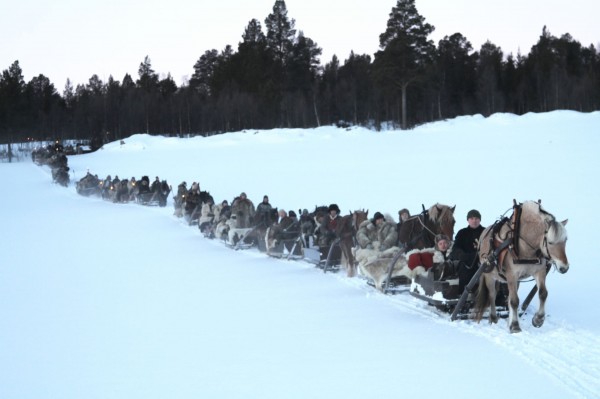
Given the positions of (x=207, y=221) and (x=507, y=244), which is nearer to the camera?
(x=507, y=244)

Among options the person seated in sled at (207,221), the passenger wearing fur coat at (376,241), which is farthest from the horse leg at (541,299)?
the person seated in sled at (207,221)

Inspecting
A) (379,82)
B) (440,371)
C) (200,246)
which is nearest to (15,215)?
(200,246)

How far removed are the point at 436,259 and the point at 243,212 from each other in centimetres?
977

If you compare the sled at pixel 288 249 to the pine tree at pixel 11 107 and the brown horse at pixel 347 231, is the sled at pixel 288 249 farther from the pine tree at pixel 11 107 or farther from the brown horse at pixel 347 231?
the pine tree at pixel 11 107

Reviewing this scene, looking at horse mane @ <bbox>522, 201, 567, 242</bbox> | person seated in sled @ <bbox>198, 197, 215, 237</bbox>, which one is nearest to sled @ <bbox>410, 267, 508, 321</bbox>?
horse mane @ <bbox>522, 201, 567, 242</bbox>

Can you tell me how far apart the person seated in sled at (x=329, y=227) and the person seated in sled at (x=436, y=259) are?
342cm

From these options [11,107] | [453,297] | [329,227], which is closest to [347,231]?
[329,227]

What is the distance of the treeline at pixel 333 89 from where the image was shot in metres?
56.2

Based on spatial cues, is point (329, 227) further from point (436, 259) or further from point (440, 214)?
point (436, 259)

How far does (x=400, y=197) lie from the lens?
72.7 ft

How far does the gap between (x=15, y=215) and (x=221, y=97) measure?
52664 millimetres

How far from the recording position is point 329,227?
1333cm

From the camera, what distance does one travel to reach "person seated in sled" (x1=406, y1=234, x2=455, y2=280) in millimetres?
8469

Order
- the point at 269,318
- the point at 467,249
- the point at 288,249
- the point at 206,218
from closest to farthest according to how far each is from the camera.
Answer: the point at 467,249 < the point at 269,318 < the point at 288,249 < the point at 206,218
